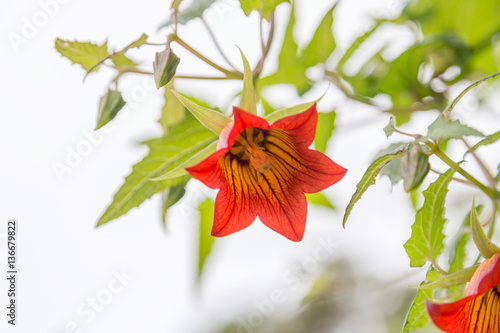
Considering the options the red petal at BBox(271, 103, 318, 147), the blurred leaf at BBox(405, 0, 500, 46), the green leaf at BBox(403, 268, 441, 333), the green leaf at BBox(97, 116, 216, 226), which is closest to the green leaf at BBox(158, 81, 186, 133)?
the green leaf at BBox(97, 116, 216, 226)

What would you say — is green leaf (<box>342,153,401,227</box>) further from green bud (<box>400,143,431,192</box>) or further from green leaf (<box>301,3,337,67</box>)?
green leaf (<box>301,3,337,67</box>)

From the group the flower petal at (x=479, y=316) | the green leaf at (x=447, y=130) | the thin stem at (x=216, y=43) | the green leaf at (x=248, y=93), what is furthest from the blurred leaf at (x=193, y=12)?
the flower petal at (x=479, y=316)

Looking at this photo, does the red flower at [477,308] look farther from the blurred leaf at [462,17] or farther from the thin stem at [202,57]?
the blurred leaf at [462,17]

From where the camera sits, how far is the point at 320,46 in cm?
64

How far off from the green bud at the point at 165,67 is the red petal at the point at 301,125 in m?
0.09

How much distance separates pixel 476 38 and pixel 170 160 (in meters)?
0.49

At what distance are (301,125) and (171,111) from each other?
0.61 feet

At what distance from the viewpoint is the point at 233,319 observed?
5.07 ft

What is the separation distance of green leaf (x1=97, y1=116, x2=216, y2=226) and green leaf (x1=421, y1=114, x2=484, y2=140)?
0.18 m

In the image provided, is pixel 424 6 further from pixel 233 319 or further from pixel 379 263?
pixel 233 319

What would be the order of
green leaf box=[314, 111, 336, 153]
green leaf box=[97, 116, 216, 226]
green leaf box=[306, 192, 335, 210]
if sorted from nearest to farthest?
green leaf box=[97, 116, 216, 226]
green leaf box=[314, 111, 336, 153]
green leaf box=[306, 192, 335, 210]

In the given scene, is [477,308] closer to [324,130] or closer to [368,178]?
[368,178]

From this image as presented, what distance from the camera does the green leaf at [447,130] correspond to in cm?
35

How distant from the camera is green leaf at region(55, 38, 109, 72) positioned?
449 mm
